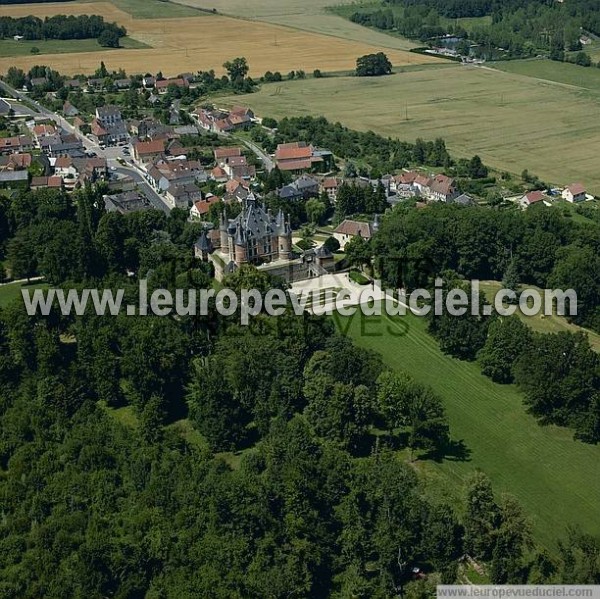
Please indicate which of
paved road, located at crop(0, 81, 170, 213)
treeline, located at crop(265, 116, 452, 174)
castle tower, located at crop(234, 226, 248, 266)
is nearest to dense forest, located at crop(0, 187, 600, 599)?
castle tower, located at crop(234, 226, 248, 266)

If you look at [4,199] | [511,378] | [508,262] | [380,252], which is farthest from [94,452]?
[4,199]

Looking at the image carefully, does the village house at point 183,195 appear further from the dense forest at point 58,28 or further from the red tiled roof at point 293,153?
the dense forest at point 58,28

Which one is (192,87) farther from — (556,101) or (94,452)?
(94,452)

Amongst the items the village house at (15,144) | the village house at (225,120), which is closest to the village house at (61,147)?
the village house at (15,144)

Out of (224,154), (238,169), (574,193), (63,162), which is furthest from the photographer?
(224,154)

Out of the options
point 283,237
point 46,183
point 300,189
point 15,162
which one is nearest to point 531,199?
point 300,189

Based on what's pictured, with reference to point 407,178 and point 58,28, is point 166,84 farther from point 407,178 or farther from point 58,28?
point 407,178
